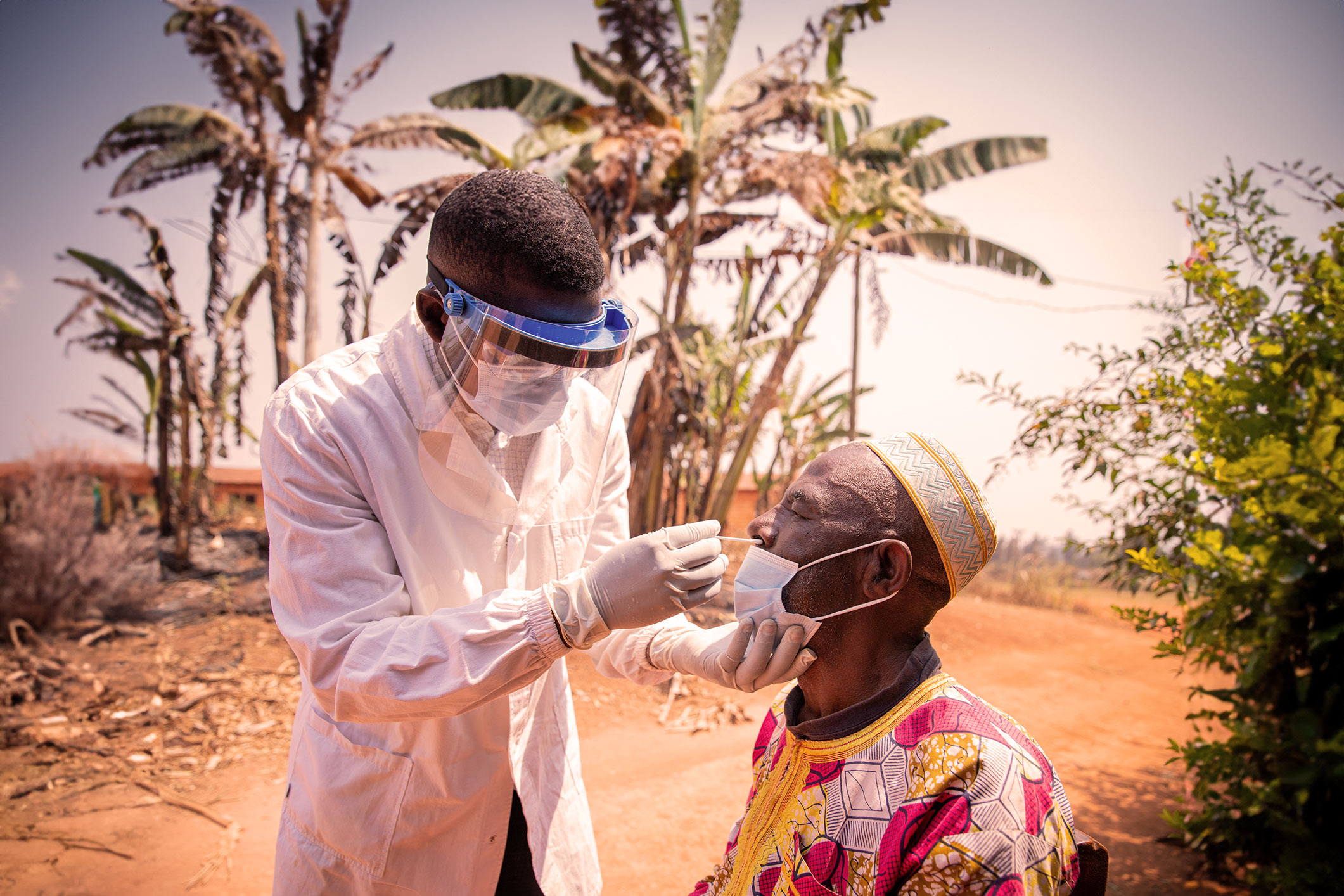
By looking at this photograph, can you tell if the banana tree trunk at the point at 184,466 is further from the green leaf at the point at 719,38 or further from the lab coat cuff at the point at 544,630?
the lab coat cuff at the point at 544,630

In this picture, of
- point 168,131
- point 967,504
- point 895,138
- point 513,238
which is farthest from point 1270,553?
point 168,131

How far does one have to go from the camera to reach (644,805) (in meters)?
4.47

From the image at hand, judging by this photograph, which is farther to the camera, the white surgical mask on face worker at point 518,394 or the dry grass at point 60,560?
the dry grass at point 60,560

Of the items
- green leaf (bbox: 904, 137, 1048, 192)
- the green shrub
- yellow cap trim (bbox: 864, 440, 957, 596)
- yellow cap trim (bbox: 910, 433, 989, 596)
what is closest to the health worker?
yellow cap trim (bbox: 864, 440, 957, 596)

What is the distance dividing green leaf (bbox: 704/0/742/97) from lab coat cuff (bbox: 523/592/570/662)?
8.93 m

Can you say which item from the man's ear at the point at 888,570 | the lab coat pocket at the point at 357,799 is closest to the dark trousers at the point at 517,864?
the lab coat pocket at the point at 357,799

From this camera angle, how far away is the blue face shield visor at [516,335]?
1715 millimetres

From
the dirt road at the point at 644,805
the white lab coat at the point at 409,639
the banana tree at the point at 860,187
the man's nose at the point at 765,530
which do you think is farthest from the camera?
the banana tree at the point at 860,187

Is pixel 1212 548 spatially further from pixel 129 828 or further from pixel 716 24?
pixel 716 24

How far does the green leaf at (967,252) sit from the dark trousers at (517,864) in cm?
933

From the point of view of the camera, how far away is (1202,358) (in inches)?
140

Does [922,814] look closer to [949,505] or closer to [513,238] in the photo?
[949,505]

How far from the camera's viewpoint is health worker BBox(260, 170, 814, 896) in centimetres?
159

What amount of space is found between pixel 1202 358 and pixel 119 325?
13977 mm
